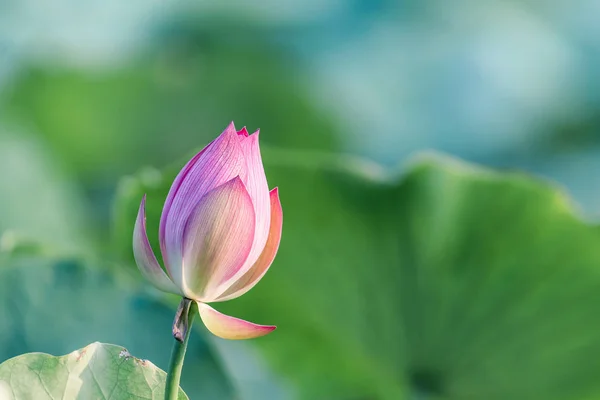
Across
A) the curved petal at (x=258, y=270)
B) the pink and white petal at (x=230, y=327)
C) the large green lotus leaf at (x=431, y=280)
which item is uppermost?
the large green lotus leaf at (x=431, y=280)

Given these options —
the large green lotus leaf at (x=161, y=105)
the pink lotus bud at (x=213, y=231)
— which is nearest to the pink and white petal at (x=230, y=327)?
the pink lotus bud at (x=213, y=231)

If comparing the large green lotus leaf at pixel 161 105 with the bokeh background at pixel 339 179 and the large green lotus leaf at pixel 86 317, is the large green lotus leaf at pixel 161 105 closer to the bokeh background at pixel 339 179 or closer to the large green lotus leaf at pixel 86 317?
the bokeh background at pixel 339 179

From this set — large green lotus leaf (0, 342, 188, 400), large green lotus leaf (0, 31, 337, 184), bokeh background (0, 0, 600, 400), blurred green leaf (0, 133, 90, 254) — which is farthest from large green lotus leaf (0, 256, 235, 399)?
large green lotus leaf (0, 31, 337, 184)

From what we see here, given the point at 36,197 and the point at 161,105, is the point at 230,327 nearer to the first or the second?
the point at 36,197

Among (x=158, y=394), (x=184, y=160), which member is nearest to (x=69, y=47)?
(x=184, y=160)

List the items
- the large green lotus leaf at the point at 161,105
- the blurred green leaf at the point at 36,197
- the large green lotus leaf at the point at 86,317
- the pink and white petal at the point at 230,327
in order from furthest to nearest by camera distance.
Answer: the large green lotus leaf at the point at 161,105
the blurred green leaf at the point at 36,197
the large green lotus leaf at the point at 86,317
the pink and white petal at the point at 230,327

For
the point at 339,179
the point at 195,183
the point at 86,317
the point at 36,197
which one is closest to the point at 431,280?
the point at 339,179

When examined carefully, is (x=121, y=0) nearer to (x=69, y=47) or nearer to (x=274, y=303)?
(x=69, y=47)
